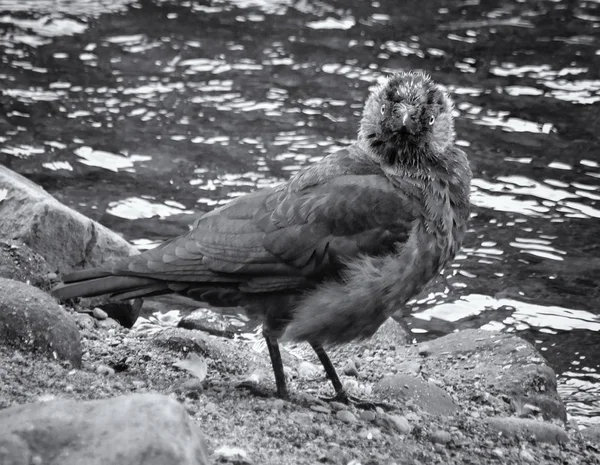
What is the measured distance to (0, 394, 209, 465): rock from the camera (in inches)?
123

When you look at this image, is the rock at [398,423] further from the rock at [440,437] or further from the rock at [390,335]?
the rock at [390,335]

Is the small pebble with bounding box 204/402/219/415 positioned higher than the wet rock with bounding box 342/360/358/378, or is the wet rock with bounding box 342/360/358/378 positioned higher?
the small pebble with bounding box 204/402/219/415

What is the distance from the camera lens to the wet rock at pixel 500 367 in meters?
5.77

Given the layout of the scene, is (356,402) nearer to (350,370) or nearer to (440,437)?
(440,437)

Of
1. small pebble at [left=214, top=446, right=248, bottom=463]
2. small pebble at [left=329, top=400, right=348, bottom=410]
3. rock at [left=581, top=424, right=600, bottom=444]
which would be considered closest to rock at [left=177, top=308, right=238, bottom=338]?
small pebble at [left=329, top=400, right=348, bottom=410]

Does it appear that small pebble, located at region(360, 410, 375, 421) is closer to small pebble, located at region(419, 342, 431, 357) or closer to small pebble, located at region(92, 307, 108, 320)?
small pebble, located at region(419, 342, 431, 357)

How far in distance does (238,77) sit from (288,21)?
1.68m

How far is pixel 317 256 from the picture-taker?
16.3 feet

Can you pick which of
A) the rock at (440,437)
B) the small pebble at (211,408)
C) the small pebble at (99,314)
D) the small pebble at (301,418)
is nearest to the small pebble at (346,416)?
the small pebble at (301,418)

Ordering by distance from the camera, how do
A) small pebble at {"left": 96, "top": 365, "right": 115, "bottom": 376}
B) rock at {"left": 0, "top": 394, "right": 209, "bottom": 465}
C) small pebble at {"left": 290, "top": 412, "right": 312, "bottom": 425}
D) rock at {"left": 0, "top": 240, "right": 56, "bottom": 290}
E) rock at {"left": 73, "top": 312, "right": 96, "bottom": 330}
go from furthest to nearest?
rock at {"left": 73, "top": 312, "right": 96, "bottom": 330}
rock at {"left": 0, "top": 240, "right": 56, "bottom": 290}
small pebble at {"left": 96, "top": 365, "right": 115, "bottom": 376}
small pebble at {"left": 290, "top": 412, "right": 312, "bottom": 425}
rock at {"left": 0, "top": 394, "right": 209, "bottom": 465}

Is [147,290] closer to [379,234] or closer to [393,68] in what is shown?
[379,234]

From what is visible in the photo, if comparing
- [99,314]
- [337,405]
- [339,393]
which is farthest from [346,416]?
[99,314]

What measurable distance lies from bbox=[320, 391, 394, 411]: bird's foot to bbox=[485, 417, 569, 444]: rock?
1.72 ft

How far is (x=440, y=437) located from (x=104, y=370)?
1.63 meters
